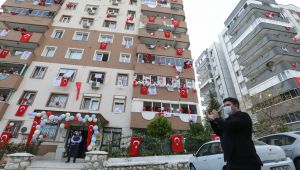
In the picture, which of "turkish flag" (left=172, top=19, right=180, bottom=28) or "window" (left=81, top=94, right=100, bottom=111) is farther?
"turkish flag" (left=172, top=19, right=180, bottom=28)

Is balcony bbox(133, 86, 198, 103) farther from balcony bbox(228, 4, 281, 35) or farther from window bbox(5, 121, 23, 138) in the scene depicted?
balcony bbox(228, 4, 281, 35)

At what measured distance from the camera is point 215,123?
3.57 meters

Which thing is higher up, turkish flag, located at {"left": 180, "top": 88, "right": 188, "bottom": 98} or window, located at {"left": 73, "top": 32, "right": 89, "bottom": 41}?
window, located at {"left": 73, "top": 32, "right": 89, "bottom": 41}

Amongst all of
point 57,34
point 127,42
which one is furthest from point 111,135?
point 57,34

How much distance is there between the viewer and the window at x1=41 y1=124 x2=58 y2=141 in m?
16.6

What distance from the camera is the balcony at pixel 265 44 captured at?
30.6 meters

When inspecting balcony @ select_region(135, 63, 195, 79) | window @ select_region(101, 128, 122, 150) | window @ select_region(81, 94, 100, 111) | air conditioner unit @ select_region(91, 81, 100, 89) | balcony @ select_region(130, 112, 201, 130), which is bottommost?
window @ select_region(101, 128, 122, 150)

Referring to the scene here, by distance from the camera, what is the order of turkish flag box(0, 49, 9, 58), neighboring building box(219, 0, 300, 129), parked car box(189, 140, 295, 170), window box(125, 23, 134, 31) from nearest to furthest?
parked car box(189, 140, 295, 170)
turkish flag box(0, 49, 9, 58)
neighboring building box(219, 0, 300, 129)
window box(125, 23, 134, 31)

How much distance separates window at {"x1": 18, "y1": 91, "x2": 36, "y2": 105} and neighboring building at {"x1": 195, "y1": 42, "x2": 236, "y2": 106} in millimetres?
35213

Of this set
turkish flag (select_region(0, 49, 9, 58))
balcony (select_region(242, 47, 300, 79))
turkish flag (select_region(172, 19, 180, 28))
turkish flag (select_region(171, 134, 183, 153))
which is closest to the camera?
turkish flag (select_region(171, 134, 183, 153))

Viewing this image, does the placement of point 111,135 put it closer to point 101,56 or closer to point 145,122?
point 145,122

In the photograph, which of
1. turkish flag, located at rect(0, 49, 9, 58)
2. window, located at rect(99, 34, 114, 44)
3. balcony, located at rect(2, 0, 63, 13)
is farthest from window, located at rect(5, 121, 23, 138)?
balcony, located at rect(2, 0, 63, 13)

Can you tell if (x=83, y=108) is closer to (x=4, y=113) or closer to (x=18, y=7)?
(x=4, y=113)

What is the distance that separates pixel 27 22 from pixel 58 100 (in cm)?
1202
